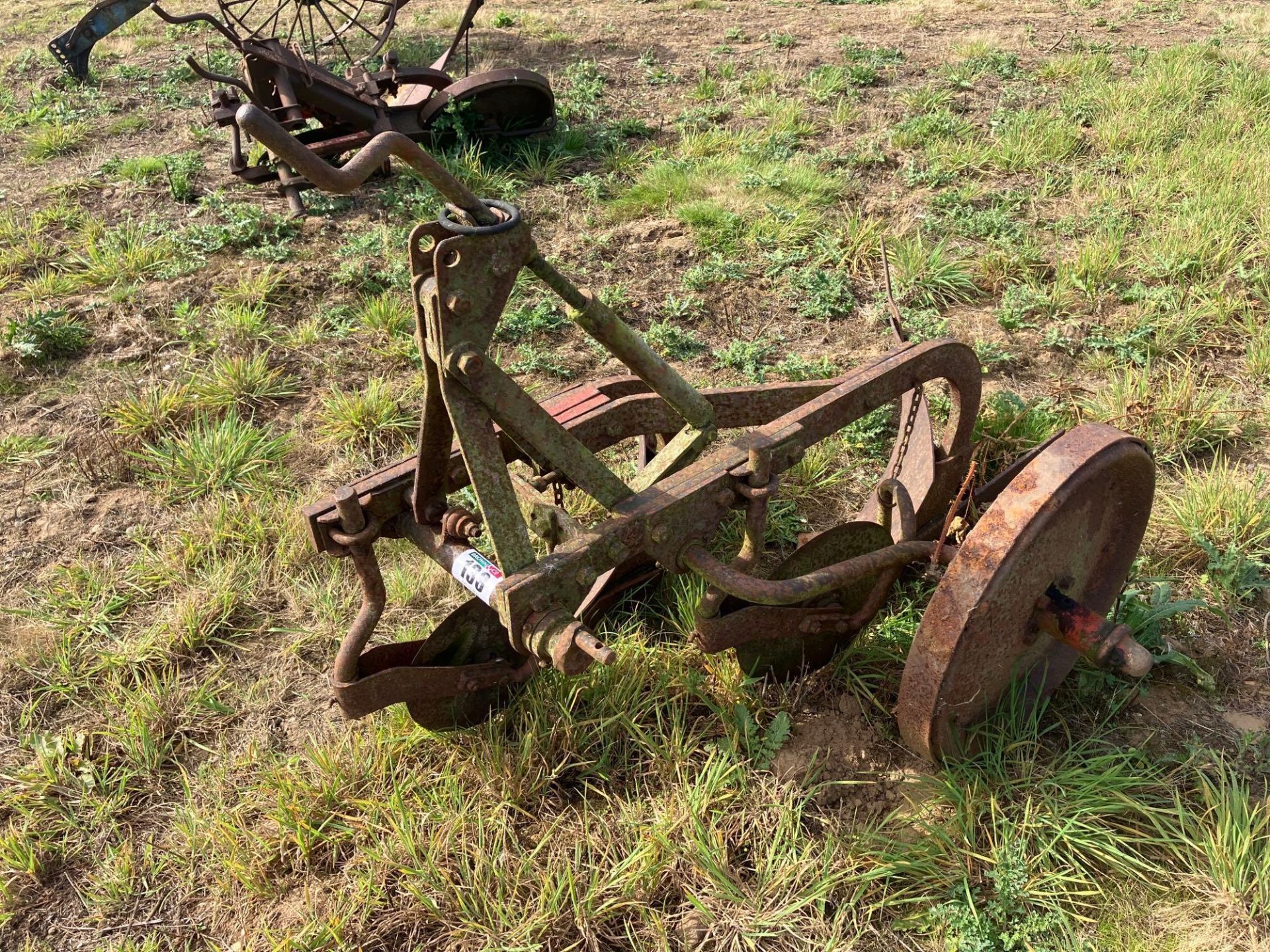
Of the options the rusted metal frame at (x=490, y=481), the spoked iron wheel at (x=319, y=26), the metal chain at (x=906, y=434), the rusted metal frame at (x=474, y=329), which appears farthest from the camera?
the spoked iron wheel at (x=319, y=26)

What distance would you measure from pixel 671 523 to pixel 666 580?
3.02 ft

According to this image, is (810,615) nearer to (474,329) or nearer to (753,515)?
(753,515)

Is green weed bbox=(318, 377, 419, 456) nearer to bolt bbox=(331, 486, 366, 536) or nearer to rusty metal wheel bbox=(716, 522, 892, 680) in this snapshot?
bolt bbox=(331, 486, 366, 536)

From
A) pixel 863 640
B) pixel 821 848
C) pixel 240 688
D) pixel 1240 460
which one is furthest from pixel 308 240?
pixel 1240 460

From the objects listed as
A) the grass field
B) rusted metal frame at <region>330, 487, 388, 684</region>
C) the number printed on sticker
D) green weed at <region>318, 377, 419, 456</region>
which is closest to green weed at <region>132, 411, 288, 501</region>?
the grass field

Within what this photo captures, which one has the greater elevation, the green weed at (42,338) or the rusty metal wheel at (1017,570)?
the green weed at (42,338)

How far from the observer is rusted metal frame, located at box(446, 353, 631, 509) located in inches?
77.4

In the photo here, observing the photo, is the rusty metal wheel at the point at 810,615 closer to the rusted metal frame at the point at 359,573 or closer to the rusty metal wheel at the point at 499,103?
the rusted metal frame at the point at 359,573

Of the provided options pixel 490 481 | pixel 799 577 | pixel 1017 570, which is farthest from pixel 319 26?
pixel 1017 570

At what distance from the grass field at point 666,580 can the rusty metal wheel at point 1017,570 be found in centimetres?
24

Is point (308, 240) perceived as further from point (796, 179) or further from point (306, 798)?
point (306, 798)

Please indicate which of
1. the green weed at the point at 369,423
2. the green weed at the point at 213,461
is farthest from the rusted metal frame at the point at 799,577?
the green weed at the point at 213,461

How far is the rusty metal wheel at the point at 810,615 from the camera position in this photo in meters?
2.55

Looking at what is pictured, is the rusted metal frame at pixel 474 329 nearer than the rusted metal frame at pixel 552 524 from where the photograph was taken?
Yes
